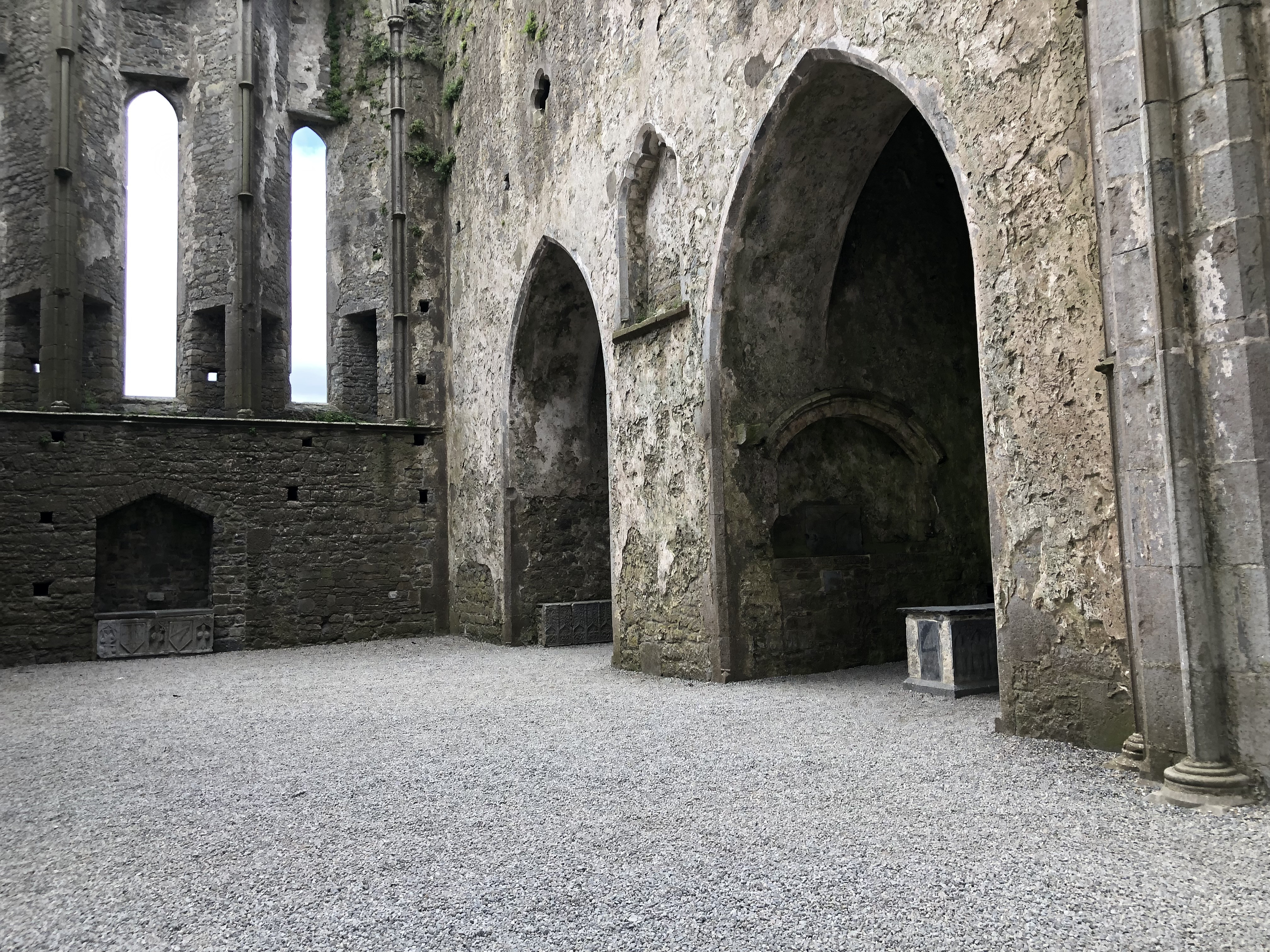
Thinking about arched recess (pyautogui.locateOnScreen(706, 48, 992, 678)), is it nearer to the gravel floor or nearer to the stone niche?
the gravel floor

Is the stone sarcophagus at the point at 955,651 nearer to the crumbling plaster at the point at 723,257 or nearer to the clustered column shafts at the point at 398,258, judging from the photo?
the crumbling plaster at the point at 723,257

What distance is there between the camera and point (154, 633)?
10.5 m

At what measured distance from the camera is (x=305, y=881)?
2.86 metres

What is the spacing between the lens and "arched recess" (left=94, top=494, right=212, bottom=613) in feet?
35.1

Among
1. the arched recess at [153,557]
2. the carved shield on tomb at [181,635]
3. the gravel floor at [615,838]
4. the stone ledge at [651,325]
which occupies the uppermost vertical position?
the stone ledge at [651,325]

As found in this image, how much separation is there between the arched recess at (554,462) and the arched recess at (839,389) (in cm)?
380

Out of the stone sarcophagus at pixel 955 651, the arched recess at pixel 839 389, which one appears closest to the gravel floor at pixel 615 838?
the stone sarcophagus at pixel 955 651

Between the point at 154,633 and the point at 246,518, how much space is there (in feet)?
5.38

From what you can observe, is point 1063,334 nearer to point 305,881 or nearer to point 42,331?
point 305,881

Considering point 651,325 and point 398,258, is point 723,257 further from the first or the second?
point 398,258

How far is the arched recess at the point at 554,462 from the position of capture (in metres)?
10.7

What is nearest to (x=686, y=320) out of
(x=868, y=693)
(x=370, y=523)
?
(x=868, y=693)

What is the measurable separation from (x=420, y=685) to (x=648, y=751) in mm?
3498

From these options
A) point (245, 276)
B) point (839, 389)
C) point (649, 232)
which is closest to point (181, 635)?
point (245, 276)
